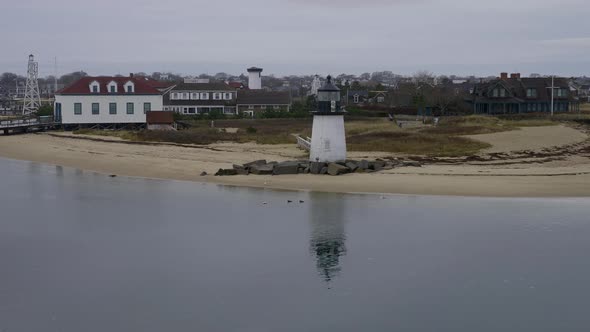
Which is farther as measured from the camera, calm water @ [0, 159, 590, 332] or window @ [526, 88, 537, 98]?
window @ [526, 88, 537, 98]

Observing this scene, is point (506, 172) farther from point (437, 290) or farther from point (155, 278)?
point (155, 278)

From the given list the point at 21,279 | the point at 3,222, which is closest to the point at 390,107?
the point at 3,222

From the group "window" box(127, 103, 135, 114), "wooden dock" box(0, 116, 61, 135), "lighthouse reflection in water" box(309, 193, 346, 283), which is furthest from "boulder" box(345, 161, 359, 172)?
"wooden dock" box(0, 116, 61, 135)

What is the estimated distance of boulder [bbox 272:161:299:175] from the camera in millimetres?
33188

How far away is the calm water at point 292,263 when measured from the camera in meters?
15.4

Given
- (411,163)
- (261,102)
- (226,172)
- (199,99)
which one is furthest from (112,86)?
(411,163)

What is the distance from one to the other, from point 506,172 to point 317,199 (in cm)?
1021

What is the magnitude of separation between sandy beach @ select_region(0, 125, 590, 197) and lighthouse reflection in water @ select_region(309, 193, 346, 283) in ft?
9.76

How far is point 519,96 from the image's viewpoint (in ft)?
252

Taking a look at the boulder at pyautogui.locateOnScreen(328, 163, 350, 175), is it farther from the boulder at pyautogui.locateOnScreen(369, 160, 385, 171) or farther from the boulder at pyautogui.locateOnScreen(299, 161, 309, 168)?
the boulder at pyautogui.locateOnScreen(369, 160, 385, 171)

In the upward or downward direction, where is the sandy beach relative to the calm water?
upward

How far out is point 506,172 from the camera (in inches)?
1325

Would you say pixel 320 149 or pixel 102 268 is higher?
pixel 320 149

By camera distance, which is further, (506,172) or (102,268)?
(506,172)
